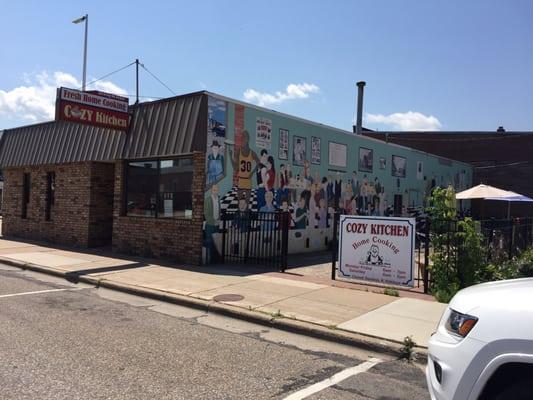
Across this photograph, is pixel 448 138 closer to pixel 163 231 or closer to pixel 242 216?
pixel 242 216

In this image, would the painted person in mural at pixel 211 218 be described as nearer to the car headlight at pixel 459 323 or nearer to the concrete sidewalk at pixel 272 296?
the concrete sidewalk at pixel 272 296

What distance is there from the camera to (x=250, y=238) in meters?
14.2

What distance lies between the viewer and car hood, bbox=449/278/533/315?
3115 mm

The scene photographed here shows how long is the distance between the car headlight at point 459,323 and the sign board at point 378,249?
21.1ft

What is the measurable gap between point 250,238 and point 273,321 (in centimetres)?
680

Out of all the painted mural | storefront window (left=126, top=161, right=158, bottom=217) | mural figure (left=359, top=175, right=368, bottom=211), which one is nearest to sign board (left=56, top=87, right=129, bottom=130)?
storefront window (left=126, top=161, right=158, bottom=217)

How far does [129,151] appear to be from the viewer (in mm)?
14539

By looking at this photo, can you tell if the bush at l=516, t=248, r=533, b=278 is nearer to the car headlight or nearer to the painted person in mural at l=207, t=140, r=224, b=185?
the painted person in mural at l=207, t=140, r=224, b=185

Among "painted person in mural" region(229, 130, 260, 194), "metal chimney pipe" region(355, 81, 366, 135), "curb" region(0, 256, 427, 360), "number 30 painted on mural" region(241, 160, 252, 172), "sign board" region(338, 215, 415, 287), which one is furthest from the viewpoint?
"metal chimney pipe" region(355, 81, 366, 135)

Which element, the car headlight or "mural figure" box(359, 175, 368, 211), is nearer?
the car headlight

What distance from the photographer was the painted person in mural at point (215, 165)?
1288 cm

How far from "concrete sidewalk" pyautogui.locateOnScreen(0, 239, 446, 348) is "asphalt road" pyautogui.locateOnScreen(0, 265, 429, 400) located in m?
0.40

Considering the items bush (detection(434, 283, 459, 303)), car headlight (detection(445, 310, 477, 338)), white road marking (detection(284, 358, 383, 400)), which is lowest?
white road marking (detection(284, 358, 383, 400))

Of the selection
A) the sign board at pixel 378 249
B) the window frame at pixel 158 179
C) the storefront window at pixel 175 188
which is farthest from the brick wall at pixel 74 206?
the sign board at pixel 378 249
